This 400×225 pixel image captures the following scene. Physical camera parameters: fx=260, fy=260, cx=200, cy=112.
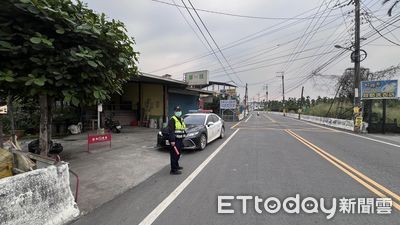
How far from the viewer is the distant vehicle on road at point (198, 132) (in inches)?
396

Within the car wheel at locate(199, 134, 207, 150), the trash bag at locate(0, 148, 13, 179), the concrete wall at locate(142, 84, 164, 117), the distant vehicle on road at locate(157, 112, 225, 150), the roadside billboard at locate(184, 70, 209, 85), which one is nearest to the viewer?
the trash bag at locate(0, 148, 13, 179)

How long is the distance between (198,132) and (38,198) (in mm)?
7049

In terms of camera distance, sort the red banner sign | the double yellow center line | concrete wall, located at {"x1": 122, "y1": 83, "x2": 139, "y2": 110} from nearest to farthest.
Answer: the double yellow center line
the red banner sign
concrete wall, located at {"x1": 122, "y1": 83, "x2": 139, "y2": 110}

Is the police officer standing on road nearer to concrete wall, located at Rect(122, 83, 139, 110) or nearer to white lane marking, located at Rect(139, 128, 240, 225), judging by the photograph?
white lane marking, located at Rect(139, 128, 240, 225)

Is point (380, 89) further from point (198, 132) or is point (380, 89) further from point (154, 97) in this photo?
point (154, 97)

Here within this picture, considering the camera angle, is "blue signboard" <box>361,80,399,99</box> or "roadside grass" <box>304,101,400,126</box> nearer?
"blue signboard" <box>361,80,399,99</box>

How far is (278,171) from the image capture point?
22.4 feet

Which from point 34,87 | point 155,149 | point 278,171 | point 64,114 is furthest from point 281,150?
point 64,114

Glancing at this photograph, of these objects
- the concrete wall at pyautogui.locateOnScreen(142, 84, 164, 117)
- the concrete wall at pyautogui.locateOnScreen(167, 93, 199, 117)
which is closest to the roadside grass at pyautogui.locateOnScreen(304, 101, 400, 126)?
the concrete wall at pyautogui.locateOnScreen(167, 93, 199, 117)

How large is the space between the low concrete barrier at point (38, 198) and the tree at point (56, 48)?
73.7 inches

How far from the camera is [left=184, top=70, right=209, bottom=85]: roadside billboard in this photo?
3027cm

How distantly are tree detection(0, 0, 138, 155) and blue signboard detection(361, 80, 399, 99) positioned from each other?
20712mm

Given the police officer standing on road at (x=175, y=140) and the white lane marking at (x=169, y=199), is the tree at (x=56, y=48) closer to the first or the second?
the police officer standing on road at (x=175, y=140)

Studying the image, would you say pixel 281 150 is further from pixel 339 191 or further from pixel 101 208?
pixel 101 208
